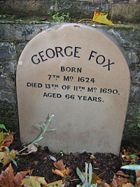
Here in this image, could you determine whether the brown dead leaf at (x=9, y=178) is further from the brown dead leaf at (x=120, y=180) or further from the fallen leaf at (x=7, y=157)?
the brown dead leaf at (x=120, y=180)

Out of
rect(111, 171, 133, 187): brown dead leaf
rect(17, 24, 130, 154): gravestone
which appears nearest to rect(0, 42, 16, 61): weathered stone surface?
rect(17, 24, 130, 154): gravestone

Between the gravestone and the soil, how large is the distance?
0.04 meters

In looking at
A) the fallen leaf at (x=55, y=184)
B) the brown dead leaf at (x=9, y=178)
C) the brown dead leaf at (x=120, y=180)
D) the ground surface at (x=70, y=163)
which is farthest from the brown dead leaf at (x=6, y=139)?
the brown dead leaf at (x=120, y=180)

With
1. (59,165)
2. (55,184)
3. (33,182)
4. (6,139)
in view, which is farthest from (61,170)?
(6,139)

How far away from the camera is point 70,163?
2.22 meters

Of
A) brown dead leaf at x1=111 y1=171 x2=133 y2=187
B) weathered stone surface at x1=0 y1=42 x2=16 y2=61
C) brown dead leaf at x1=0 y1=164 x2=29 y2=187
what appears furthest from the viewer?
weathered stone surface at x1=0 y1=42 x2=16 y2=61

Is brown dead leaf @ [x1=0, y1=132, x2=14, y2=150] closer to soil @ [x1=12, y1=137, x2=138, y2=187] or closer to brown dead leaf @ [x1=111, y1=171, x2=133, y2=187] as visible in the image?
soil @ [x1=12, y1=137, x2=138, y2=187]

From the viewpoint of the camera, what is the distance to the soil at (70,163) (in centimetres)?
212

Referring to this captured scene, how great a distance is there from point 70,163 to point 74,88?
18.0 inches

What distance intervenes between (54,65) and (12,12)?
0.40 metres

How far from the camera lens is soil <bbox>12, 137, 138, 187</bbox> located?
2119 mm

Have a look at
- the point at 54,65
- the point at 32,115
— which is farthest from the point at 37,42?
the point at 32,115

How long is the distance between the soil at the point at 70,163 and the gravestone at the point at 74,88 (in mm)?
43

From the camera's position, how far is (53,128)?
225 cm
